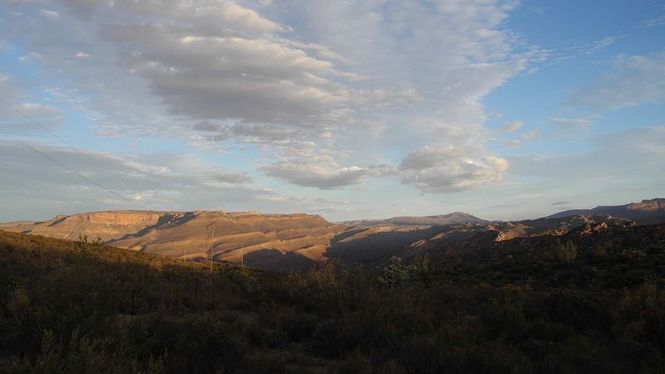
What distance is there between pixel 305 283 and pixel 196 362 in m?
9.95

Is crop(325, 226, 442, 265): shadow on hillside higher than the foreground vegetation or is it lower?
lower

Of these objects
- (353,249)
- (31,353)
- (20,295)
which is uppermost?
(20,295)

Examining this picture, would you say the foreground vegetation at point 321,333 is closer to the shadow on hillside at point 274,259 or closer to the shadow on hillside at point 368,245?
the shadow on hillside at point 274,259

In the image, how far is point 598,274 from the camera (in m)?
Result: 20.0

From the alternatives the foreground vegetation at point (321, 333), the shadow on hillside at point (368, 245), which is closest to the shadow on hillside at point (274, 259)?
the shadow on hillside at point (368, 245)

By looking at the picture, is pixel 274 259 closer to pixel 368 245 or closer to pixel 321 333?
pixel 368 245

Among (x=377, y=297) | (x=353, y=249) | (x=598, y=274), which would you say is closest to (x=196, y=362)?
(x=377, y=297)

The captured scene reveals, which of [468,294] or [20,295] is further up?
[20,295]

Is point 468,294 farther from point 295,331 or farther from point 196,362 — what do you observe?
point 196,362

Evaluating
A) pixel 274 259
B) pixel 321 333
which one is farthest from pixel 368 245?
pixel 321 333

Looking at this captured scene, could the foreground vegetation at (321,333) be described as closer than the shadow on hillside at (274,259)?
Yes

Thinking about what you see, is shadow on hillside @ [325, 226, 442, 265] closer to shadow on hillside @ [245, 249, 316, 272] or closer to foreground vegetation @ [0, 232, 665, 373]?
shadow on hillside @ [245, 249, 316, 272]

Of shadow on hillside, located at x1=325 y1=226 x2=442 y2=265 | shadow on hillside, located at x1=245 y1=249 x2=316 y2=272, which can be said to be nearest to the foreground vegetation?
shadow on hillside, located at x1=245 y1=249 x2=316 y2=272

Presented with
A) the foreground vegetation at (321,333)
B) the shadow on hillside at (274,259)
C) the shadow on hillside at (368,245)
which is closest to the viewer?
the foreground vegetation at (321,333)
